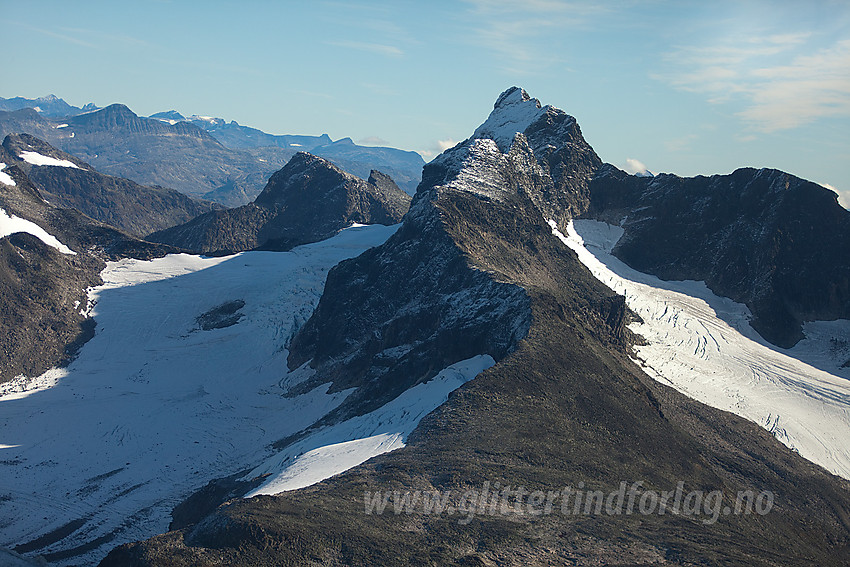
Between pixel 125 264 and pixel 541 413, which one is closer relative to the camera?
pixel 541 413

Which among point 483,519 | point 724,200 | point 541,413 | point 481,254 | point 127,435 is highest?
point 724,200

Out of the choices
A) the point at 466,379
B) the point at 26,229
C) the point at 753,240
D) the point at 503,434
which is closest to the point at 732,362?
the point at 753,240

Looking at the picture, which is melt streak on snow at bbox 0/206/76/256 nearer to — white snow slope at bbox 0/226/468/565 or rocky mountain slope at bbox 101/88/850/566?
white snow slope at bbox 0/226/468/565

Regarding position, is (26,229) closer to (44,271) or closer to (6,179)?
(44,271)

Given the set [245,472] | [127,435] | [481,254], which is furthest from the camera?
[481,254]

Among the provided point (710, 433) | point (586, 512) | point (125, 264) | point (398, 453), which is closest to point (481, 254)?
point (710, 433)

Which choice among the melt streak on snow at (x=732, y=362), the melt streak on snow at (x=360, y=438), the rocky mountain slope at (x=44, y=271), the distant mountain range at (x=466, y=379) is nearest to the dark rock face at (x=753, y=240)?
the distant mountain range at (x=466, y=379)

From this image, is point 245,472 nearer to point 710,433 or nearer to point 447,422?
point 447,422

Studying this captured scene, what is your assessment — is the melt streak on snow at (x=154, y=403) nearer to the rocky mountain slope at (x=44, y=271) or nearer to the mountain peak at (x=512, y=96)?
the rocky mountain slope at (x=44, y=271)
